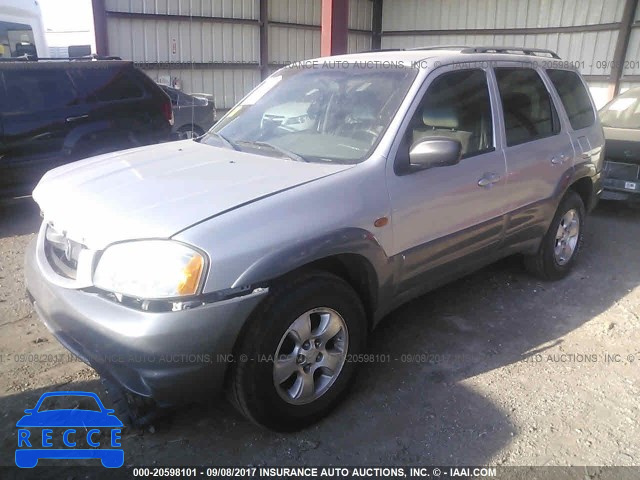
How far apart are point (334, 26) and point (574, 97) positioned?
24.9ft

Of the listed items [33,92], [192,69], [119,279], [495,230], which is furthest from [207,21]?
[119,279]

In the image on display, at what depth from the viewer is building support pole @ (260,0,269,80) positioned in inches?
570

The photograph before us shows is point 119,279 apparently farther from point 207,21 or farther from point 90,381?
point 207,21

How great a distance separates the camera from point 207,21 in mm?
13609

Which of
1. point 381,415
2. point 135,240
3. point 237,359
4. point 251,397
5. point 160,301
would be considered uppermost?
point 135,240

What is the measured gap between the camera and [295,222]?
2531 millimetres

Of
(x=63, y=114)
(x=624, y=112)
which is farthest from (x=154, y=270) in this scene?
(x=624, y=112)

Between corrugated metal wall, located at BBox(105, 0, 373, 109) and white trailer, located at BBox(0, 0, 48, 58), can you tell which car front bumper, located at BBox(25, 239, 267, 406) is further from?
white trailer, located at BBox(0, 0, 48, 58)

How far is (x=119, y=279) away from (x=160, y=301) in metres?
0.22

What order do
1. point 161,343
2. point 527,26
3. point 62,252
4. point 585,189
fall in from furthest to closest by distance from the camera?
point 527,26
point 585,189
point 62,252
point 161,343

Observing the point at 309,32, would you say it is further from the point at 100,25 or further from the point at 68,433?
the point at 68,433

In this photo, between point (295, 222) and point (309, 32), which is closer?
point (295, 222)

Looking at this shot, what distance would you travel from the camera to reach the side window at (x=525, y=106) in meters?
3.89

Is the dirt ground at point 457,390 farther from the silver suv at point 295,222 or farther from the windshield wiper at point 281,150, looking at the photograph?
the windshield wiper at point 281,150
